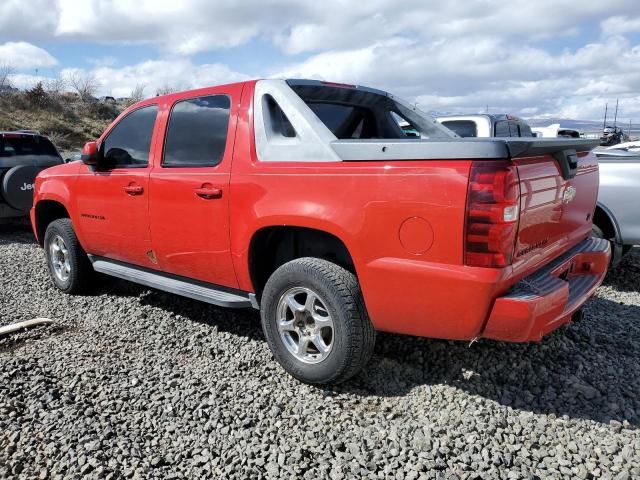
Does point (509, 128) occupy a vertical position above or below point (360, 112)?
below

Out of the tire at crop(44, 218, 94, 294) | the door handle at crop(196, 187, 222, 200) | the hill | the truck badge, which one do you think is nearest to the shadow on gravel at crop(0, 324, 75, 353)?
the tire at crop(44, 218, 94, 294)

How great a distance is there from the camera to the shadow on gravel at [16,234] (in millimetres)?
8109

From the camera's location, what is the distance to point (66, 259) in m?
5.27

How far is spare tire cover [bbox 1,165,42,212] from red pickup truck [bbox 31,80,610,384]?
3.69 metres

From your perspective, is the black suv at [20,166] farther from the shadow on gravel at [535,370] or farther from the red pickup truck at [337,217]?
the shadow on gravel at [535,370]

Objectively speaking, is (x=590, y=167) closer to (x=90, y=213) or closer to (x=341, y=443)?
(x=341, y=443)

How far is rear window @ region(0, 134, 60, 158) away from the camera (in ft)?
28.1

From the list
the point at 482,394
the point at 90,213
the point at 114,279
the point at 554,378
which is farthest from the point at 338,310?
the point at 114,279

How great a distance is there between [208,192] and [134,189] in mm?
889

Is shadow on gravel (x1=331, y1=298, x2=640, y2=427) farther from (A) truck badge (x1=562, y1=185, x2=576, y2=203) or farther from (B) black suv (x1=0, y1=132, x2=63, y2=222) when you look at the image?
(B) black suv (x1=0, y1=132, x2=63, y2=222)

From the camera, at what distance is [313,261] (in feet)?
10.5

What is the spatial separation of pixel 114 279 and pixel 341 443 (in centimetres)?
369

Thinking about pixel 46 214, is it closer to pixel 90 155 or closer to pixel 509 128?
pixel 90 155

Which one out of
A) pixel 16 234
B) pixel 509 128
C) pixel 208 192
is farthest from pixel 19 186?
pixel 509 128
